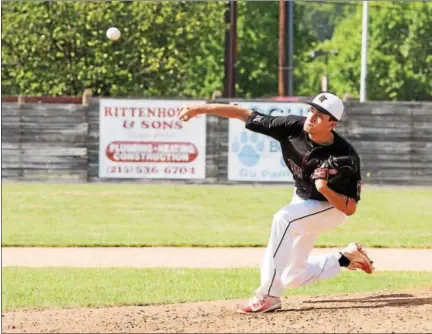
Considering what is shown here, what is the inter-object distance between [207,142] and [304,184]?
16770 mm

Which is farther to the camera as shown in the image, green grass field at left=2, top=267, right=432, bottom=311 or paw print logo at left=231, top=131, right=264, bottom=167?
paw print logo at left=231, top=131, right=264, bottom=167

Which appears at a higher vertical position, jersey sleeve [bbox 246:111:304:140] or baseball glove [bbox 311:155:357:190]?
jersey sleeve [bbox 246:111:304:140]

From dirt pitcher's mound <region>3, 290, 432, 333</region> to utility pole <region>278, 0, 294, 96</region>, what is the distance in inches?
844

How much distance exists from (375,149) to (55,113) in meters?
7.28

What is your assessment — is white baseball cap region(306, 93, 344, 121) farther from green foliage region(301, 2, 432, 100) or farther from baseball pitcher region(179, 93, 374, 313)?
green foliage region(301, 2, 432, 100)

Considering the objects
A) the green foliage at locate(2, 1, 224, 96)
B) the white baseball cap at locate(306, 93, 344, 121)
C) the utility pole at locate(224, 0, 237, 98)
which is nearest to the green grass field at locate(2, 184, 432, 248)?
the white baseball cap at locate(306, 93, 344, 121)

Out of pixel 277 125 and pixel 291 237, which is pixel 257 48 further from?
pixel 291 237

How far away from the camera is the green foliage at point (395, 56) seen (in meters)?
55.3

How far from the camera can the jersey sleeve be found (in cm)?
853

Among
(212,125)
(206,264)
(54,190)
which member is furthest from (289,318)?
(212,125)

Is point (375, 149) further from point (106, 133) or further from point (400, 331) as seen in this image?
point (400, 331)

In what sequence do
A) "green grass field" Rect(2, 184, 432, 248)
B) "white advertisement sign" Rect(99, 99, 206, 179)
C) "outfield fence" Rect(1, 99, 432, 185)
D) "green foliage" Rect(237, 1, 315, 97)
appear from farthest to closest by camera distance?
"green foliage" Rect(237, 1, 315, 97) → "outfield fence" Rect(1, 99, 432, 185) → "white advertisement sign" Rect(99, 99, 206, 179) → "green grass field" Rect(2, 184, 432, 248)

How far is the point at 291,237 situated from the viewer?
850cm

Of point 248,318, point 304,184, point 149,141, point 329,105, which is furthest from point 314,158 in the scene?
point 149,141
